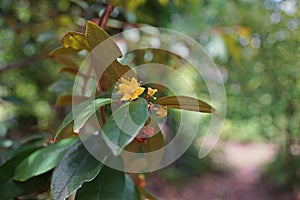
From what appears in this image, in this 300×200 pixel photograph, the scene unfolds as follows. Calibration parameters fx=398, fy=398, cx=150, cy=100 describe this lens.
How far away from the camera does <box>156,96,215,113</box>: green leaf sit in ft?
1.29

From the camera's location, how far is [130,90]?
40cm

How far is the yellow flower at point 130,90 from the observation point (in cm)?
39

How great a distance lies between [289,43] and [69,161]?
2154mm

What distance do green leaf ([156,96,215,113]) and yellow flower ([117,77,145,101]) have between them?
0.08 feet

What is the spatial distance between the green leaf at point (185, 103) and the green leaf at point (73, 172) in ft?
0.31

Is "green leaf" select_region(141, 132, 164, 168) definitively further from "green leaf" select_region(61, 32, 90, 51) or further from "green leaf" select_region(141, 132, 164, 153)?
"green leaf" select_region(61, 32, 90, 51)

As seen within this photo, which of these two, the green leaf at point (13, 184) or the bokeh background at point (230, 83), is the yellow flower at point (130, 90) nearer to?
the green leaf at point (13, 184)

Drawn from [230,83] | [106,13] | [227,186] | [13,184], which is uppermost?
[230,83]

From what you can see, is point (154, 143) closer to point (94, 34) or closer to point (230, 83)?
point (94, 34)

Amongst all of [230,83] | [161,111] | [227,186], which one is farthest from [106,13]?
[227,186]

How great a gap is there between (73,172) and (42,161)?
0.38ft

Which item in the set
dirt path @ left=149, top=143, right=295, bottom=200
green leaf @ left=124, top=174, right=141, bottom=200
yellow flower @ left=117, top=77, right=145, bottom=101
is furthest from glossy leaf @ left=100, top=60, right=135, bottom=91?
dirt path @ left=149, top=143, right=295, bottom=200

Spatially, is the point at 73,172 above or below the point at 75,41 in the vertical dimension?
below

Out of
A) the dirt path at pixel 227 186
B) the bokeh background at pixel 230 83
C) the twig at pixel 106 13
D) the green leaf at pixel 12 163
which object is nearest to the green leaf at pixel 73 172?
the green leaf at pixel 12 163
